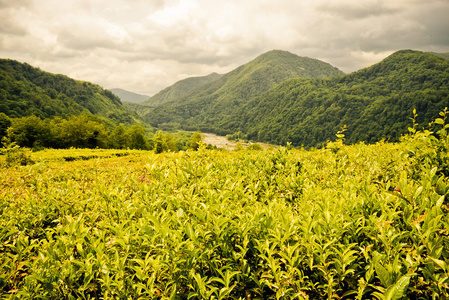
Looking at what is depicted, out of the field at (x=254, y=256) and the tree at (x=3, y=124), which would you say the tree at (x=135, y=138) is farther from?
the field at (x=254, y=256)

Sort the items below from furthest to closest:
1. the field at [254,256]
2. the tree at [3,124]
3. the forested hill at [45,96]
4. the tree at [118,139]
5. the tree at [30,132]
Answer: the forested hill at [45,96]
the tree at [118,139]
the tree at [3,124]
the tree at [30,132]
the field at [254,256]

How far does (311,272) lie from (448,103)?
184 meters

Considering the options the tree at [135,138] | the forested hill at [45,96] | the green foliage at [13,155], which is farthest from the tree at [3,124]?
Result: the forested hill at [45,96]

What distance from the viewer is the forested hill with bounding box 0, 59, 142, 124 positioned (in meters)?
123

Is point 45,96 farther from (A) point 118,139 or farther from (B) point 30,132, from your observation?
(B) point 30,132

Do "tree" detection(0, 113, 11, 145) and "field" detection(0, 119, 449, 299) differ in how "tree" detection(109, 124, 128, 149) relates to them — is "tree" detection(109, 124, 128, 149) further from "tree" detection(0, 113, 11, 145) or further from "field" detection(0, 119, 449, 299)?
"field" detection(0, 119, 449, 299)

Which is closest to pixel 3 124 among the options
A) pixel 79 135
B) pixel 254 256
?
Result: pixel 79 135

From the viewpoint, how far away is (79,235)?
8.18ft

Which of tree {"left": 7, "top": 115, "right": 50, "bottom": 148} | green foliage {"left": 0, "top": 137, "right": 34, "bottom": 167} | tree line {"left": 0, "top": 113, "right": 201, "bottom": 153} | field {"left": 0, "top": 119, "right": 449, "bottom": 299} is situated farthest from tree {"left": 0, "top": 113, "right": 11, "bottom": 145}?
field {"left": 0, "top": 119, "right": 449, "bottom": 299}

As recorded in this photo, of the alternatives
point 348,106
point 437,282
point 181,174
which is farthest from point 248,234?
point 348,106

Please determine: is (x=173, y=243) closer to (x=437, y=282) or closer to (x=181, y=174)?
(x=181, y=174)

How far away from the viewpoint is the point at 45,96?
469ft

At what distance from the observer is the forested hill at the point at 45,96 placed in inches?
4852

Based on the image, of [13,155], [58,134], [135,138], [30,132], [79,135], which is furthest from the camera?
[135,138]
